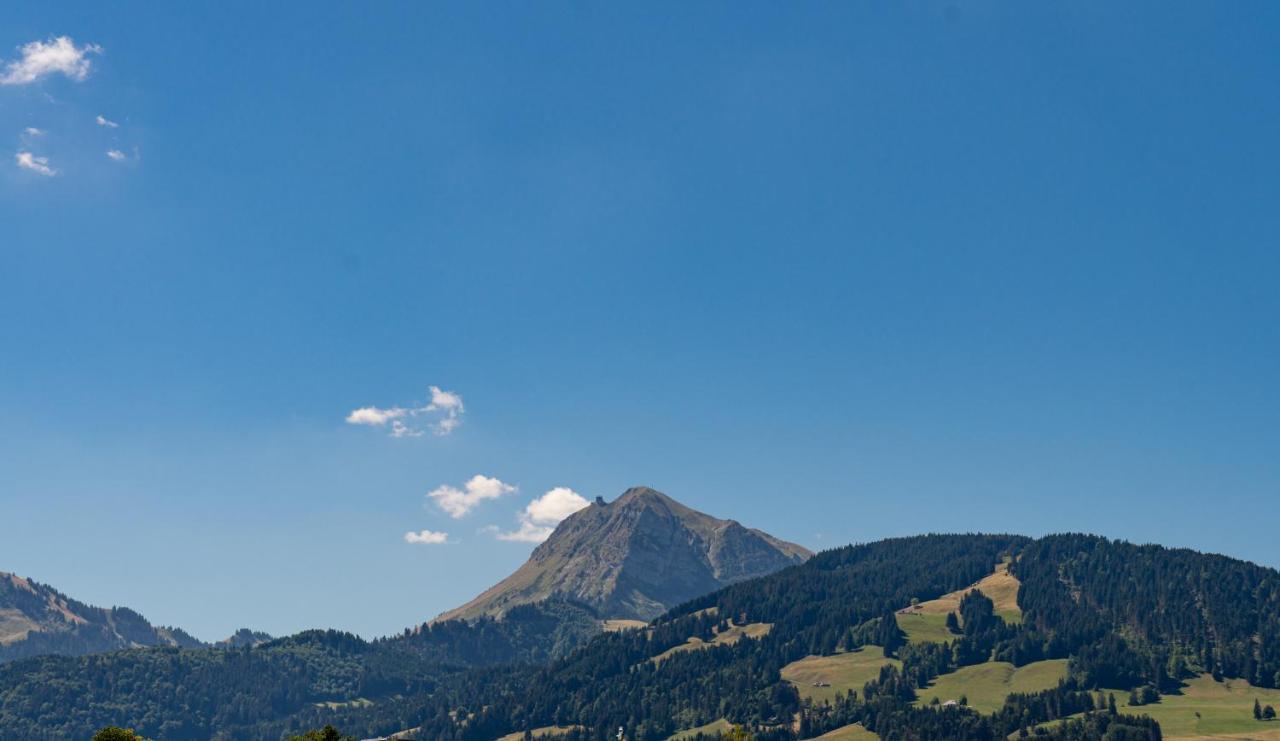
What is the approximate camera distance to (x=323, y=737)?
479ft

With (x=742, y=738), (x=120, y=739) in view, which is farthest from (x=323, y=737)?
(x=742, y=738)

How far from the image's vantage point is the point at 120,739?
132 metres

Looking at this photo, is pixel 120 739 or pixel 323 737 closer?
pixel 120 739

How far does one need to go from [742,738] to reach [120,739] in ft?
251

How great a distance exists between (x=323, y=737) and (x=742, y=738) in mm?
54265

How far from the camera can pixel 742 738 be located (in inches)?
5974

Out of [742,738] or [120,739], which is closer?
[120,739]

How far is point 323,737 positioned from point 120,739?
24292 millimetres

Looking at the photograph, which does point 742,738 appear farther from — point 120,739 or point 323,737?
point 120,739
